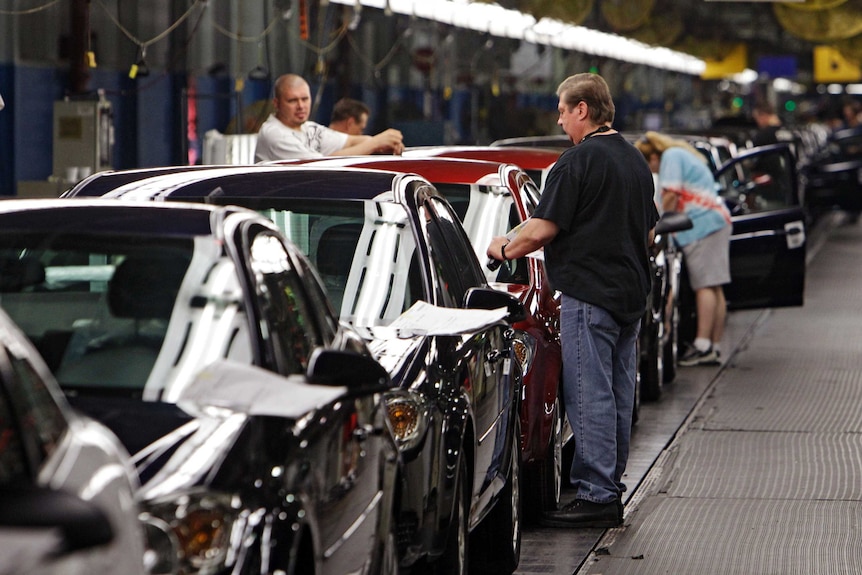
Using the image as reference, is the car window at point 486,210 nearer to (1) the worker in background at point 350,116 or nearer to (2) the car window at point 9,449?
(1) the worker in background at point 350,116

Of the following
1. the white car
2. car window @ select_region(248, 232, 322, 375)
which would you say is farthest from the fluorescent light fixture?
the white car

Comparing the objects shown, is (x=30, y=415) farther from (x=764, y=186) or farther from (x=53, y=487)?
(x=764, y=186)

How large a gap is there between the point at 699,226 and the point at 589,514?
21.5 ft

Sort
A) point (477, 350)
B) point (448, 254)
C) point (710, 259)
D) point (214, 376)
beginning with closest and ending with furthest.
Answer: point (214, 376)
point (477, 350)
point (448, 254)
point (710, 259)

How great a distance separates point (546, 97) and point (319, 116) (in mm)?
16824

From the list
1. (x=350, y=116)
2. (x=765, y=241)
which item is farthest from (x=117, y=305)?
(x=765, y=241)

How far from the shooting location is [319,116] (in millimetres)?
28344

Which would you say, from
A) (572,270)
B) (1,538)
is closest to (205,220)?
(1,538)

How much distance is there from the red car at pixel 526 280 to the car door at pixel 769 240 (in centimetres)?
717

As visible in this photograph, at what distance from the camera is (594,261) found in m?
8.19

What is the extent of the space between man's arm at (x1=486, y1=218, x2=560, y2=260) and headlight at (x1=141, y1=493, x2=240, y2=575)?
4.13 meters

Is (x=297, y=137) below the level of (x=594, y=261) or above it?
above

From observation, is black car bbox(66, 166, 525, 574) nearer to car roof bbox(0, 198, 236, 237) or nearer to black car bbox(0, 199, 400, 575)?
black car bbox(0, 199, 400, 575)

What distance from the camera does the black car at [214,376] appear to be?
13.3 ft
